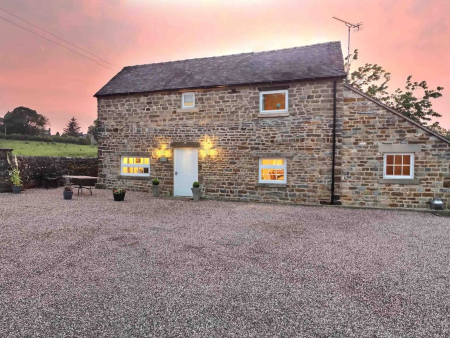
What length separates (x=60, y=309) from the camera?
304 cm

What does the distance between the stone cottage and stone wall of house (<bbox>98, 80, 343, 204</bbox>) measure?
4 cm

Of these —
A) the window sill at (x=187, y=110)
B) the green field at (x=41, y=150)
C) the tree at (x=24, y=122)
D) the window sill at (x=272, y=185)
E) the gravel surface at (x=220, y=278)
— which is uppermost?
the tree at (x=24, y=122)

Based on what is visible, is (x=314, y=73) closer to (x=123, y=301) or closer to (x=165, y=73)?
(x=165, y=73)

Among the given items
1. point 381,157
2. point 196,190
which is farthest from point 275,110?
point 196,190

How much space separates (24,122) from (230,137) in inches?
2314

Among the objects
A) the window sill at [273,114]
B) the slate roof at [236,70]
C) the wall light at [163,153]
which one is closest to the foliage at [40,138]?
the slate roof at [236,70]

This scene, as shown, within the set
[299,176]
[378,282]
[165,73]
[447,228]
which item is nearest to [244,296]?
[378,282]

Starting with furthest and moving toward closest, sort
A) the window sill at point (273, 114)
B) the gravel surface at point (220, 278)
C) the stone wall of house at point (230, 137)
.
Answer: the window sill at point (273, 114), the stone wall of house at point (230, 137), the gravel surface at point (220, 278)

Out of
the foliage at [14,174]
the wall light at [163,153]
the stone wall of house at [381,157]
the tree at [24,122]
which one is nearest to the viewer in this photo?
the stone wall of house at [381,157]

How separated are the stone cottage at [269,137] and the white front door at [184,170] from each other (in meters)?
0.05

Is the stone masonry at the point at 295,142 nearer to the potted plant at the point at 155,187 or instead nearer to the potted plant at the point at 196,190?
the potted plant at the point at 155,187

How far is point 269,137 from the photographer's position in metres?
11.1

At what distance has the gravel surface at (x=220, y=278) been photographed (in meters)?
2.81

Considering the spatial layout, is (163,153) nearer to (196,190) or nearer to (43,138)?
(196,190)
